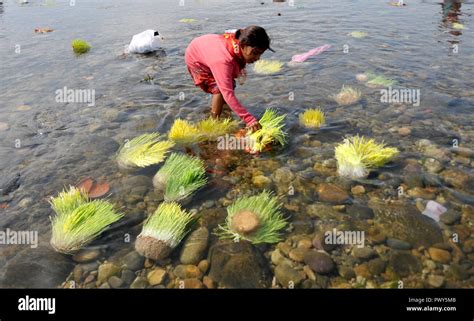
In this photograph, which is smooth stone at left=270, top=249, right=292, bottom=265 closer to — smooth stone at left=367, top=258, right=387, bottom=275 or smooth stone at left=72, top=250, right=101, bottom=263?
smooth stone at left=367, top=258, right=387, bottom=275

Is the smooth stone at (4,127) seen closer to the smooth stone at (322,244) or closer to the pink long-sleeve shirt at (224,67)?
the pink long-sleeve shirt at (224,67)

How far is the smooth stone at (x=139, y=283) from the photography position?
3338mm

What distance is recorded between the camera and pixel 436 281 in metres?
3.25

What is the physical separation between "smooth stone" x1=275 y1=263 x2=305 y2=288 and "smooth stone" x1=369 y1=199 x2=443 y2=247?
119 centimetres

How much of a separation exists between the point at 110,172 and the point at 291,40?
788 centimetres

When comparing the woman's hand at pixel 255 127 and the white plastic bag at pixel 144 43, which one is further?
the white plastic bag at pixel 144 43

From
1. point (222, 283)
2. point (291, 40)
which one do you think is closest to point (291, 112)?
point (222, 283)

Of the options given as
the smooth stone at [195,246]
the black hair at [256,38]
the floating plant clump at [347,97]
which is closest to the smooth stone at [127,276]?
the smooth stone at [195,246]

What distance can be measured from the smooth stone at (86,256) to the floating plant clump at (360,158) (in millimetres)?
3261

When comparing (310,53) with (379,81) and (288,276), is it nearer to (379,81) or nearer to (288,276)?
(379,81)

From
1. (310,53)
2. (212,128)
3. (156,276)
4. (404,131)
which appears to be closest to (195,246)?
(156,276)

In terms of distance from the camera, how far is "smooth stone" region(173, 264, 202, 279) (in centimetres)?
342
